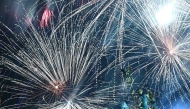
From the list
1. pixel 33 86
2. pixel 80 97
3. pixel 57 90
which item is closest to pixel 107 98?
pixel 80 97

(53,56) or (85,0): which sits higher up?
(85,0)

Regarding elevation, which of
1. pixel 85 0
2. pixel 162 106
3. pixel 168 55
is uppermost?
pixel 85 0

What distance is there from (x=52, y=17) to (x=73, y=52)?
1.21 metres

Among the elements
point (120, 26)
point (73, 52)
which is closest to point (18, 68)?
point (73, 52)

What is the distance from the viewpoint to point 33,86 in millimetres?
8922

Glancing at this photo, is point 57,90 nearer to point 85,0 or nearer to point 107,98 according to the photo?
point 107,98

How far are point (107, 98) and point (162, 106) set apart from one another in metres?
4.28

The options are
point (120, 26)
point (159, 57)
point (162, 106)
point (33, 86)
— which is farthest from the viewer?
point (162, 106)

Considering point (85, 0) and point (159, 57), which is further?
point (159, 57)

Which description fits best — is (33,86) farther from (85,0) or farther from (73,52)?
(85,0)

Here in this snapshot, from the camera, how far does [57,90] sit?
9.23 meters

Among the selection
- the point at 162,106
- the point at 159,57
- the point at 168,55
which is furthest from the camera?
the point at 162,106


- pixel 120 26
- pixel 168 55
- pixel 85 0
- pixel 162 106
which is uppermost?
pixel 85 0

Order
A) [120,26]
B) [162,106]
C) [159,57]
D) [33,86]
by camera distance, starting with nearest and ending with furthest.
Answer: [120,26]
[159,57]
[33,86]
[162,106]
